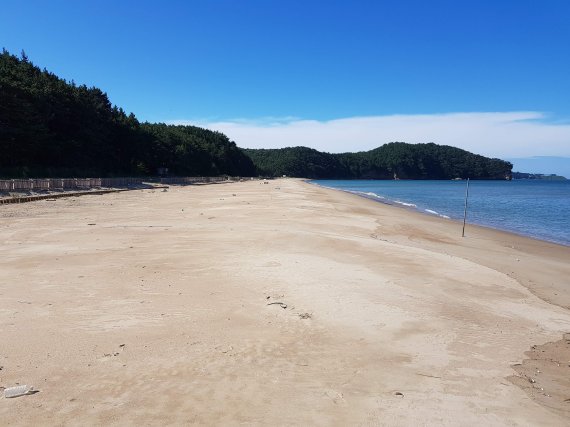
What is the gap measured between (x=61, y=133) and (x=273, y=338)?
212 feet

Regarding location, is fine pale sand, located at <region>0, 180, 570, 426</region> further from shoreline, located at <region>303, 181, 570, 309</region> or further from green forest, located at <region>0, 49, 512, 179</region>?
green forest, located at <region>0, 49, 512, 179</region>

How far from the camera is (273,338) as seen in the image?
630 centimetres

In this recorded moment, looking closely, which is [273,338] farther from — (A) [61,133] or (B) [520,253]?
(A) [61,133]

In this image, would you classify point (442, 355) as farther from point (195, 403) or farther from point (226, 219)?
point (226, 219)

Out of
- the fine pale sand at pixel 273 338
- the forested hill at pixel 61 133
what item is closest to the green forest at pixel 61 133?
the forested hill at pixel 61 133

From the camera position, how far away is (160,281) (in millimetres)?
9047

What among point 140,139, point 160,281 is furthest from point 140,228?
point 140,139

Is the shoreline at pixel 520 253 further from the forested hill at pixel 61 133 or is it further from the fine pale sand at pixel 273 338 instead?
the forested hill at pixel 61 133

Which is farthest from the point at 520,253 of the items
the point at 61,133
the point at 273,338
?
the point at 61,133

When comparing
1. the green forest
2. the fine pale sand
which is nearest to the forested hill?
the green forest

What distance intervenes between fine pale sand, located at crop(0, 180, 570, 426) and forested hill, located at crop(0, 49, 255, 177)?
4282 cm

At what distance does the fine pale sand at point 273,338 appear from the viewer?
4477 millimetres

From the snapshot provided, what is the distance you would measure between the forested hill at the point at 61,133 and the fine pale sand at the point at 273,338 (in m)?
42.8

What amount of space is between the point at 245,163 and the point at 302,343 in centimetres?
17916
